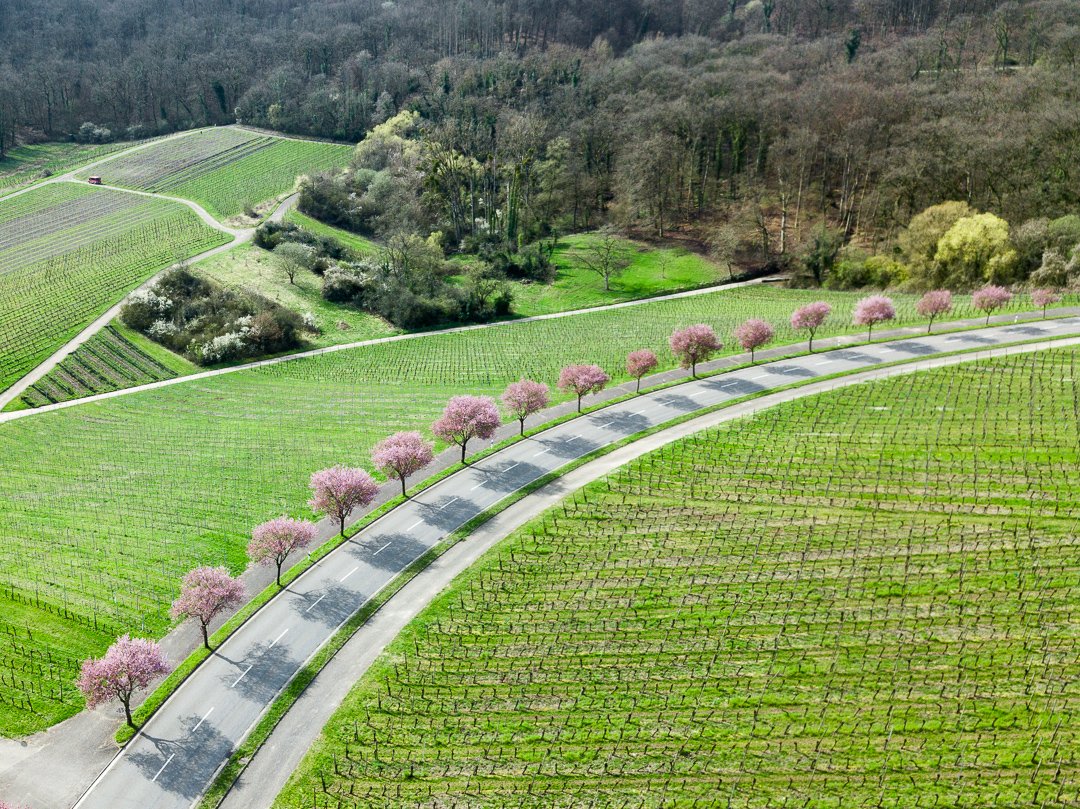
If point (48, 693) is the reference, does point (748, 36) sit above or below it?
above

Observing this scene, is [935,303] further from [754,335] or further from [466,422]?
[466,422]

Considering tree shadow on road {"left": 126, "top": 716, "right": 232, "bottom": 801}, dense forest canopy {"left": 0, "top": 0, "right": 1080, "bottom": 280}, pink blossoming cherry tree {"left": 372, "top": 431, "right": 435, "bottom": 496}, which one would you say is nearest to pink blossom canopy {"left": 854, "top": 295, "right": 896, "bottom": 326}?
dense forest canopy {"left": 0, "top": 0, "right": 1080, "bottom": 280}

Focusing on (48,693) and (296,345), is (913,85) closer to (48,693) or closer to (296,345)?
(296,345)

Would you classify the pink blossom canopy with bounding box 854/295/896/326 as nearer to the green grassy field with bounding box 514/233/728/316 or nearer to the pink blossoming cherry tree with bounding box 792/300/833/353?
the pink blossoming cherry tree with bounding box 792/300/833/353

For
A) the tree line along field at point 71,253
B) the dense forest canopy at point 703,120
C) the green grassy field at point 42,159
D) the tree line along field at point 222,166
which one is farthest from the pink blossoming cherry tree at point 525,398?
the green grassy field at point 42,159

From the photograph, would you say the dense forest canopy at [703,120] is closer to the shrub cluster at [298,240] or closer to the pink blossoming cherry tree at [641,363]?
the shrub cluster at [298,240]

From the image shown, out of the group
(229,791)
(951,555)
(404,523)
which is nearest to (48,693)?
(229,791)

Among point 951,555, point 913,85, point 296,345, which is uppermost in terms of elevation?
point 913,85
